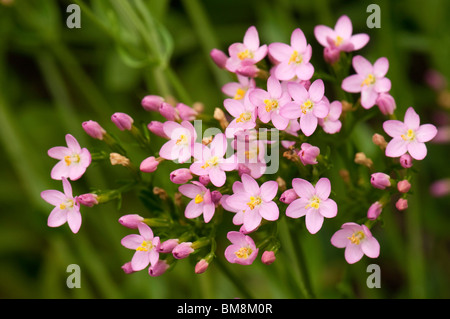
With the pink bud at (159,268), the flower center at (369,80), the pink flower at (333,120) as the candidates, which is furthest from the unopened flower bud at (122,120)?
the flower center at (369,80)

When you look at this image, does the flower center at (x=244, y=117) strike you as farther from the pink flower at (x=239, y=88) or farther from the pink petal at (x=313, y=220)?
the pink petal at (x=313, y=220)

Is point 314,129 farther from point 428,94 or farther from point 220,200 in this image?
point 428,94

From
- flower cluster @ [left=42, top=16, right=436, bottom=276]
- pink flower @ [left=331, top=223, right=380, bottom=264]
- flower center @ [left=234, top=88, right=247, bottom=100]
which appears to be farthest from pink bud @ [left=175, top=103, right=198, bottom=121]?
pink flower @ [left=331, top=223, right=380, bottom=264]

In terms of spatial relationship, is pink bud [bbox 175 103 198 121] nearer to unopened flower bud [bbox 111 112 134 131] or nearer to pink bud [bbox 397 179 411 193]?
unopened flower bud [bbox 111 112 134 131]

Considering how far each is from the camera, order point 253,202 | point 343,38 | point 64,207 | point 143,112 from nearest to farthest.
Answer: point 253,202
point 64,207
point 343,38
point 143,112

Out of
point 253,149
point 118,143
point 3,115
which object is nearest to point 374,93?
point 253,149

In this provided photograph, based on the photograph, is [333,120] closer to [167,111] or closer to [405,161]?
[405,161]

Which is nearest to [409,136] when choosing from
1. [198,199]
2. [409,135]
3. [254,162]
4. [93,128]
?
[409,135]
